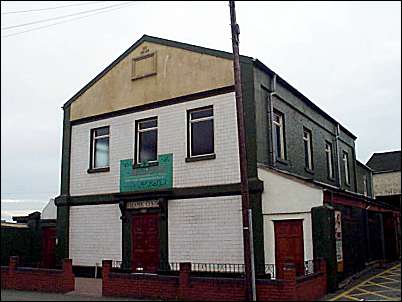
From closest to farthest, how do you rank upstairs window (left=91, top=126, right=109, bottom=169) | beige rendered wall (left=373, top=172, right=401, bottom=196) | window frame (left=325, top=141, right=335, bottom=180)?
1. upstairs window (left=91, top=126, right=109, bottom=169)
2. window frame (left=325, top=141, right=335, bottom=180)
3. beige rendered wall (left=373, top=172, right=401, bottom=196)

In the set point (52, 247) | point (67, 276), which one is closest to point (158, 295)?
point (67, 276)

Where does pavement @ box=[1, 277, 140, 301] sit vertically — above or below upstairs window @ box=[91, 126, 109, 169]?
below

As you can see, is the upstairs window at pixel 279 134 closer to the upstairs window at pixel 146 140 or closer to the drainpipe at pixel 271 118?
the drainpipe at pixel 271 118

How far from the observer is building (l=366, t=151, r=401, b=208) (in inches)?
1698

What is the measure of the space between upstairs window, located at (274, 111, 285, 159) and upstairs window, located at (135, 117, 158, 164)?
4.51m

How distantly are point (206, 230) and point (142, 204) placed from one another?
9.78 feet

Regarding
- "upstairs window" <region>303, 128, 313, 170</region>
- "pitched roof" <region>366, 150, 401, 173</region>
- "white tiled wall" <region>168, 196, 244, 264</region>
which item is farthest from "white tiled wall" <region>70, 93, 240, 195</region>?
"pitched roof" <region>366, 150, 401, 173</region>

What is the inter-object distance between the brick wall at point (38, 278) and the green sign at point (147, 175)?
3.87 m

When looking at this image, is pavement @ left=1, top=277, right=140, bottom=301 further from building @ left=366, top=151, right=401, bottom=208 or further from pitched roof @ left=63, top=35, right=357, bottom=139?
building @ left=366, top=151, right=401, bottom=208

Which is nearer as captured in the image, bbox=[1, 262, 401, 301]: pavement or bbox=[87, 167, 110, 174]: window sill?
bbox=[1, 262, 401, 301]: pavement

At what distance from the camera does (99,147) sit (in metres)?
19.8

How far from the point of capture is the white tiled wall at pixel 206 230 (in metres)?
15.1

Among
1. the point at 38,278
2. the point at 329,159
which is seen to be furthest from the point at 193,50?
the point at 329,159

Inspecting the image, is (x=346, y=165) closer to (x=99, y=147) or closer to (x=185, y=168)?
(x=185, y=168)
